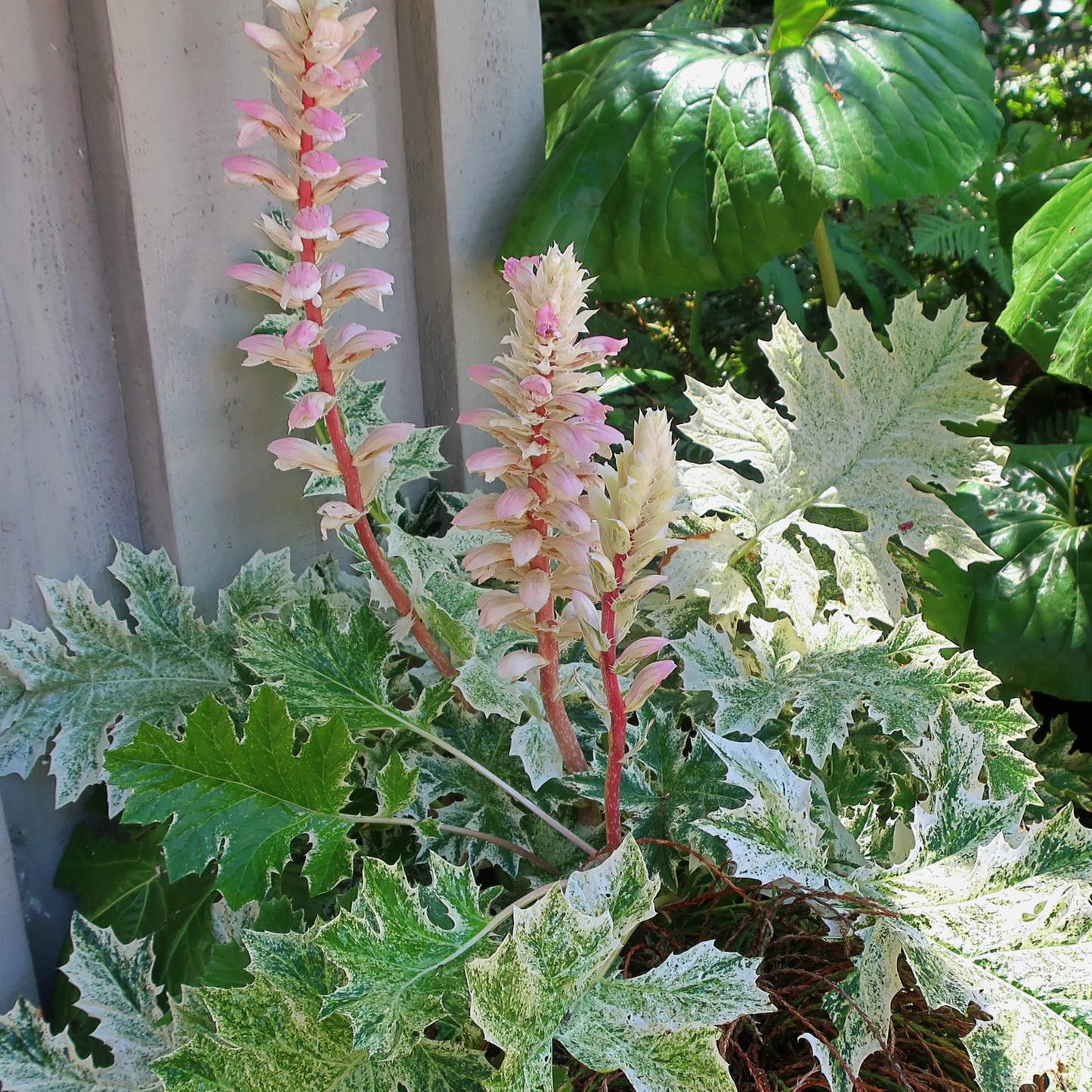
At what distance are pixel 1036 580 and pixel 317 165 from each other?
2.99ft

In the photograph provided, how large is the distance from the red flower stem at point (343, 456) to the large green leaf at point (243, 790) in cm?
13

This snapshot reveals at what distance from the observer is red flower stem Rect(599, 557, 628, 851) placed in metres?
0.59

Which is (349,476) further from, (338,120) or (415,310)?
(415,310)

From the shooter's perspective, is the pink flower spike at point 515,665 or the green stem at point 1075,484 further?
the green stem at point 1075,484

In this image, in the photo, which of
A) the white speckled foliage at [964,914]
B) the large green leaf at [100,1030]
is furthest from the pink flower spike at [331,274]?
the large green leaf at [100,1030]

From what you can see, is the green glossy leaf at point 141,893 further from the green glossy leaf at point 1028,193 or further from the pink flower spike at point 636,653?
the green glossy leaf at point 1028,193

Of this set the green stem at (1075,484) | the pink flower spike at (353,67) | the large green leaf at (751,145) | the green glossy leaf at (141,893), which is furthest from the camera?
the green stem at (1075,484)

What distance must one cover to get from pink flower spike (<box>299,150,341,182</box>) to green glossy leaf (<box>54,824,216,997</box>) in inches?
22.5

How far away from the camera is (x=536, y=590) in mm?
633

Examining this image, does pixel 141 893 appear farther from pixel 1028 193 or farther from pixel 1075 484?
pixel 1028 193

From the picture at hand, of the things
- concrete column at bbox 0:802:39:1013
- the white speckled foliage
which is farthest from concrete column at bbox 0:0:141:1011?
the white speckled foliage

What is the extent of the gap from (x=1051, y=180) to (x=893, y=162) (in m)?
0.39

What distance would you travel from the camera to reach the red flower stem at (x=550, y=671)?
2.07ft

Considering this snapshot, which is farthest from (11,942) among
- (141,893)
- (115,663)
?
(115,663)
